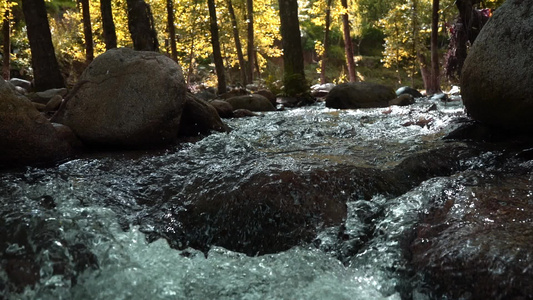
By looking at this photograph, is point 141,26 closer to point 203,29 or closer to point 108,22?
point 108,22

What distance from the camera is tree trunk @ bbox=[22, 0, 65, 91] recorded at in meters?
9.41

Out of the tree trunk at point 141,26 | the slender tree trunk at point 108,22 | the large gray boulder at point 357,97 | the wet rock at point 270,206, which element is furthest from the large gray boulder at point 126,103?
the large gray boulder at point 357,97

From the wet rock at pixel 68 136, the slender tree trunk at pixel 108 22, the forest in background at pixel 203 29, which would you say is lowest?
the wet rock at pixel 68 136

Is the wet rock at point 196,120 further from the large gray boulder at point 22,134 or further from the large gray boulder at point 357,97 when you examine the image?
the large gray boulder at point 357,97

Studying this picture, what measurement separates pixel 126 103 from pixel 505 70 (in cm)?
424

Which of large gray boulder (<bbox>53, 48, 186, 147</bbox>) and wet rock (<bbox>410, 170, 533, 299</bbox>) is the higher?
large gray boulder (<bbox>53, 48, 186, 147</bbox>)

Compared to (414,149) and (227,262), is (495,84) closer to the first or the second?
(414,149)

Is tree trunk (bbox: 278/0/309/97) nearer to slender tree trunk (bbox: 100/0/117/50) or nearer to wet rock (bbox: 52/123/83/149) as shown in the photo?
slender tree trunk (bbox: 100/0/117/50)

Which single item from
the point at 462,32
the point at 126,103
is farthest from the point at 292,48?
the point at 126,103

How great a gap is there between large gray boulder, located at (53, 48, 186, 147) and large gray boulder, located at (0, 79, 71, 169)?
1.83 ft

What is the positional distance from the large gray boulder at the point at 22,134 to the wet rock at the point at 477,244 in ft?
12.8

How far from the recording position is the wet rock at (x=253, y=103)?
1030cm

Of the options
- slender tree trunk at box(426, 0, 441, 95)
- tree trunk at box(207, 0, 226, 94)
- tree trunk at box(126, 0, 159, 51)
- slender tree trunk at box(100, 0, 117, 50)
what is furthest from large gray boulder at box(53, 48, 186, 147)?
slender tree trunk at box(426, 0, 441, 95)

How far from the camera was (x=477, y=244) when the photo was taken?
2166 millimetres
